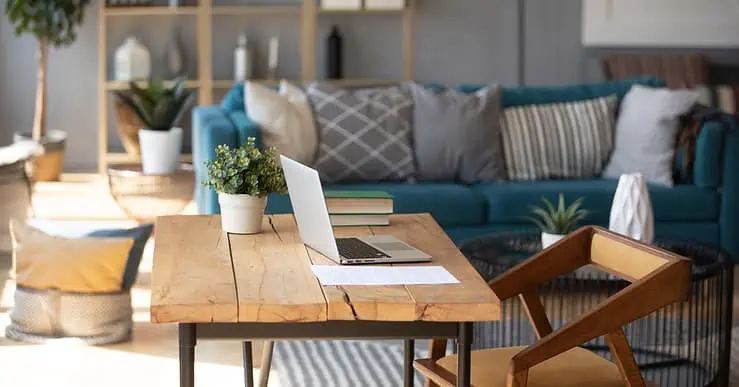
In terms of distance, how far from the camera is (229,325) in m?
2.41

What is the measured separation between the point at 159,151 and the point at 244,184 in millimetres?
3132

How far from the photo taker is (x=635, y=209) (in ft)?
14.6

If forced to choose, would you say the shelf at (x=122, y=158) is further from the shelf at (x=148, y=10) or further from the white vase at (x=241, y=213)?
the white vase at (x=241, y=213)

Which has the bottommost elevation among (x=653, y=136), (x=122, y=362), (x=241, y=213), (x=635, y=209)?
(x=122, y=362)

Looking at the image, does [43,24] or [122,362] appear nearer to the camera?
[122,362]

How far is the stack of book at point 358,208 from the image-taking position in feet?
10.6

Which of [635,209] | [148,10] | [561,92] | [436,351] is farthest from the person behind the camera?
[148,10]

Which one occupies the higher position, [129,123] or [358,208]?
[129,123]

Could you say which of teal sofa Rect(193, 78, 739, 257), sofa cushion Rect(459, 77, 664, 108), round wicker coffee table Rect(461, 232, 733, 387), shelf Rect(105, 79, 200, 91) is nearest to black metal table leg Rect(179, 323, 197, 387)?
round wicker coffee table Rect(461, 232, 733, 387)

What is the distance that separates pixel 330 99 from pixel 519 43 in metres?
2.93

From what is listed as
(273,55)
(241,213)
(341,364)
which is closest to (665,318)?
→ (341,364)

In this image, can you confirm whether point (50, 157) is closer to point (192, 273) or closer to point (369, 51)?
point (369, 51)

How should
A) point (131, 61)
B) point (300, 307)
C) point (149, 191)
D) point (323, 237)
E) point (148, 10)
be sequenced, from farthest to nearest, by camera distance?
point (131, 61), point (148, 10), point (149, 191), point (323, 237), point (300, 307)

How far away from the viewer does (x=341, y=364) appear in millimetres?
4340
